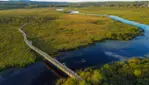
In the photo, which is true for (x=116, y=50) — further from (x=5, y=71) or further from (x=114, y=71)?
(x=5, y=71)

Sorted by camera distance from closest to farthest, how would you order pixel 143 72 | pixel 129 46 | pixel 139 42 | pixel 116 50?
pixel 143 72 → pixel 116 50 → pixel 129 46 → pixel 139 42

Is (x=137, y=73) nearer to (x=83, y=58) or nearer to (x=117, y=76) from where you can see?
(x=117, y=76)

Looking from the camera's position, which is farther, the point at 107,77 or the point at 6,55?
the point at 6,55

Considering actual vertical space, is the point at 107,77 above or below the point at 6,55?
above

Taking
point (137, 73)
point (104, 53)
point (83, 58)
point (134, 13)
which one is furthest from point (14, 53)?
point (134, 13)

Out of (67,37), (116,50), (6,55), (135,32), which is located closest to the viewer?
(6,55)

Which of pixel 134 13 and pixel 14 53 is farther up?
pixel 14 53

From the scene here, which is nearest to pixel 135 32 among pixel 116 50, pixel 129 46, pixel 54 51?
pixel 129 46
